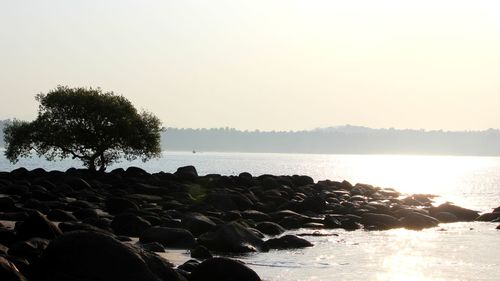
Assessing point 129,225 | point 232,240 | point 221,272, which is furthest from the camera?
point 129,225

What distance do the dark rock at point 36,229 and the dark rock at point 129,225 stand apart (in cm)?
570

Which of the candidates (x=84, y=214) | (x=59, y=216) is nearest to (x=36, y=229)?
(x=59, y=216)

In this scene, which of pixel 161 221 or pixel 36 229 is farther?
pixel 161 221

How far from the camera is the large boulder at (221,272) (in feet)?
52.6

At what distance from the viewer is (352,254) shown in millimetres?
25656

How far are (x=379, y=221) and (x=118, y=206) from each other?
13.1 metres

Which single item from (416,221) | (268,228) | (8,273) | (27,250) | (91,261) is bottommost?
(268,228)

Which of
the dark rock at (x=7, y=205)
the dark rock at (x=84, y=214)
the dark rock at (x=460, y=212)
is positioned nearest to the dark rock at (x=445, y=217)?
the dark rock at (x=460, y=212)

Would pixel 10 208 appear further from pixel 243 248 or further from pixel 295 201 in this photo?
pixel 295 201

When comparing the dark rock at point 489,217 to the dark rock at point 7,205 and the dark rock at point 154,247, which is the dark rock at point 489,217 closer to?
the dark rock at point 154,247

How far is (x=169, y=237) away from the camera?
24.3 m

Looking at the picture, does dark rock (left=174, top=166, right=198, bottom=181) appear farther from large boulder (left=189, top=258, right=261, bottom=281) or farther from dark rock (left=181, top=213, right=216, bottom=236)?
large boulder (left=189, top=258, right=261, bottom=281)

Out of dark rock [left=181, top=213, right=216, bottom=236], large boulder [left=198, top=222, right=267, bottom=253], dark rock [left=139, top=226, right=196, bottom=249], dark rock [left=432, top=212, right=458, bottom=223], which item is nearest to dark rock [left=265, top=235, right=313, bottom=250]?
large boulder [left=198, top=222, right=267, bottom=253]

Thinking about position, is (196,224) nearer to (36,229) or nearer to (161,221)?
(161,221)
